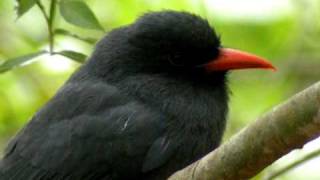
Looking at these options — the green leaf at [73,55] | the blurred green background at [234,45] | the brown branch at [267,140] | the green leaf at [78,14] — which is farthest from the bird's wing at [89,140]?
the blurred green background at [234,45]

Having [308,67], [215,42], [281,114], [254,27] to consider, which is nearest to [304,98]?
[281,114]

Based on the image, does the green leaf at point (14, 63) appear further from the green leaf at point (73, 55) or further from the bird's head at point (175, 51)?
the bird's head at point (175, 51)

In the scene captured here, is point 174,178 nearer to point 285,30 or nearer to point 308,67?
point 308,67

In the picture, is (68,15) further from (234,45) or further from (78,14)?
(234,45)

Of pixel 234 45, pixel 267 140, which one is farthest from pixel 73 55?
pixel 234 45

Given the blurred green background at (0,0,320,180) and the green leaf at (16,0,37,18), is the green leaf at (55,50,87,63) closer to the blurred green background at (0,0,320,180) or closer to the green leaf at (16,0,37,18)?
the green leaf at (16,0,37,18)
